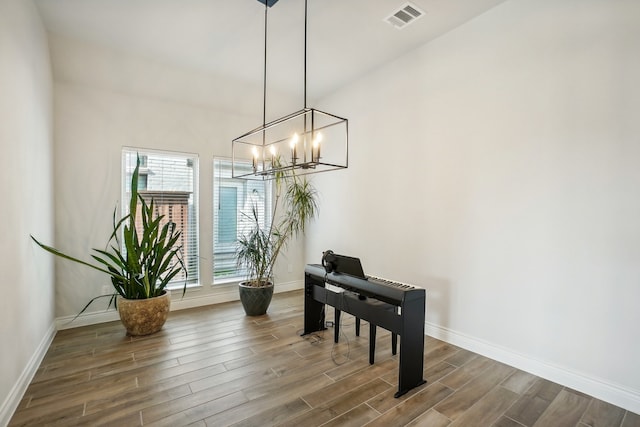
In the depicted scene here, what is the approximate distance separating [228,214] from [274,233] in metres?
0.84

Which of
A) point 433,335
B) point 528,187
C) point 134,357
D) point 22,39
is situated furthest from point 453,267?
point 22,39

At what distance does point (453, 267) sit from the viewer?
320 centimetres

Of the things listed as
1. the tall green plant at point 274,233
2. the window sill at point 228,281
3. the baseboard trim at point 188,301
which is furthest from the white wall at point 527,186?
the window sill at point 228,281

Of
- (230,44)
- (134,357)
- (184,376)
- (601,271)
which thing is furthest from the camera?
(230,44)

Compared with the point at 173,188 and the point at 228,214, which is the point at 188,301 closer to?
the point at 228,214

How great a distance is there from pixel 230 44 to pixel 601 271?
12.9 ft

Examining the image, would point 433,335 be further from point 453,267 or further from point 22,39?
point 22,39

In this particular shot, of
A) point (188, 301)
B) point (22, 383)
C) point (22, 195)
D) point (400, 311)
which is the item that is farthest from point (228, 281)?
point (400, 311)

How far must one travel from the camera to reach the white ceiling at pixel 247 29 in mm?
2762

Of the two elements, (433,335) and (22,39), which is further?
(433,335)

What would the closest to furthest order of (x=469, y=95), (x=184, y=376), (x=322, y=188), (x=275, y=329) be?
1. (x=184, y=376)
2. (x=469, y=95)
3. (x=275, y=329)
4. (x=322, y=188)

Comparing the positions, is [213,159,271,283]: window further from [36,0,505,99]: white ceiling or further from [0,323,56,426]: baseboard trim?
[0,323,56,426]: baseboard trim

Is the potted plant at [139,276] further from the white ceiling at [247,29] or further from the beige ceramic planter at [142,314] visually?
the white ceiling at [247,29]

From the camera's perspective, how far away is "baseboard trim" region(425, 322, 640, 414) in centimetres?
219
